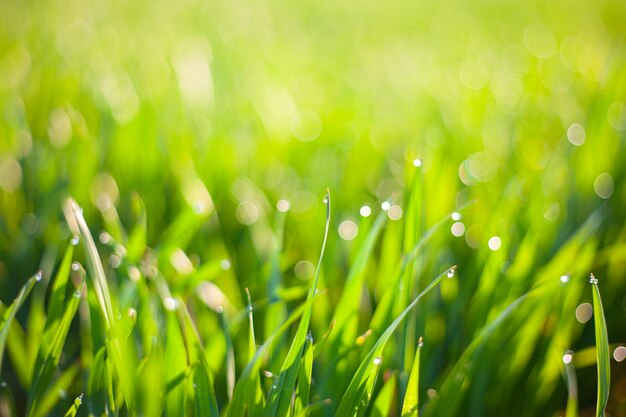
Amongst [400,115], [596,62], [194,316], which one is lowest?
A: [194,316]

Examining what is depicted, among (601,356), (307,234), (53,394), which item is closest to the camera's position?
(601,356)

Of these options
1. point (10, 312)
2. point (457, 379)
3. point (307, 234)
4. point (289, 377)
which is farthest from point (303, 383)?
point (307, 234)

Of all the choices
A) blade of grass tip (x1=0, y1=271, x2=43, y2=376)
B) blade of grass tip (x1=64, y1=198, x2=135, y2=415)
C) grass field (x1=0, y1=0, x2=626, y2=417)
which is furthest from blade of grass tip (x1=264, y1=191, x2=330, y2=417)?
blade of grass tip (x1=0, y1=271, x2=43, y2=376)

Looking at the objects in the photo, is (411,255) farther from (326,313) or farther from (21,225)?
(21,225)

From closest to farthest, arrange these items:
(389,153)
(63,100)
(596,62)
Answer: (389,153) → (63,100) → (596,62)

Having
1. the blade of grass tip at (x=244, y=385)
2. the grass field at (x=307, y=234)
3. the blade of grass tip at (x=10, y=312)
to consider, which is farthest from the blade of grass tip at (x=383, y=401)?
the blade of grass tip at (x=10, y=312)

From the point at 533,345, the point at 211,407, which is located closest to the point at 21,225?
the point at 211,407

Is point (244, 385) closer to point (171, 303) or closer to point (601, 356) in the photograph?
point (171, 303)

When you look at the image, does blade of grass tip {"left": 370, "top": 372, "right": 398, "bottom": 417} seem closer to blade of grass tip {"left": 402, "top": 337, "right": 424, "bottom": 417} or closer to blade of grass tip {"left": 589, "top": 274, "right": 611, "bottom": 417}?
blade of grass tip {"left": 402, "top": 337, "right": 424, "bottom": 417}
